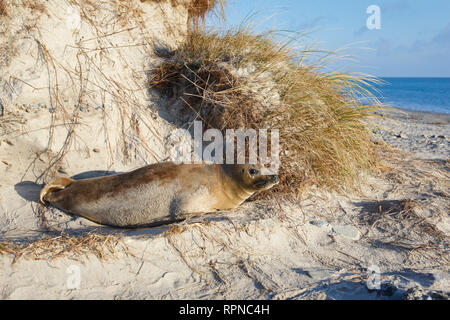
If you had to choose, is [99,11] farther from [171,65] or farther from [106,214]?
[106,214]

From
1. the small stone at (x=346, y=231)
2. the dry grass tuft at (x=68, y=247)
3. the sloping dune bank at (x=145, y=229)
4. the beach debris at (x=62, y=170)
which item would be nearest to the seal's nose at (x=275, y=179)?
the sloping dune bank at (x=145, y=229)

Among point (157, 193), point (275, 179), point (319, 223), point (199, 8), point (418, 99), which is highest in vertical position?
point (418, 99)

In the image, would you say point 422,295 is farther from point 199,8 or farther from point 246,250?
point 199,8

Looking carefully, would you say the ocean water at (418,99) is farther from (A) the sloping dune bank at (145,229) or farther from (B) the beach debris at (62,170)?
(B) the beach debris at (62,170)

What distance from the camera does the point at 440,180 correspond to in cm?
484

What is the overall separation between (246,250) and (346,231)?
119 centimetres

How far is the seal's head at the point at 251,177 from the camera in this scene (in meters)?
3.54

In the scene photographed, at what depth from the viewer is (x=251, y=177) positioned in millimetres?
3619

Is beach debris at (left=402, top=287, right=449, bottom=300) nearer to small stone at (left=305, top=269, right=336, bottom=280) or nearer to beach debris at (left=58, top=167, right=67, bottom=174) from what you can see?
small stone at (left=305, top=269, right=336, bottom=280)

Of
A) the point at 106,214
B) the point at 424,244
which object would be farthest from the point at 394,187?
the point at 106,214

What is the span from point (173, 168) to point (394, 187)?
10.3ft

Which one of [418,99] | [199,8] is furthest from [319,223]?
[418,99]

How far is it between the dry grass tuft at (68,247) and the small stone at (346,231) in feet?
7.07

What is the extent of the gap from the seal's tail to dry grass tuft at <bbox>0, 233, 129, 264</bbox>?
33.7 inches
